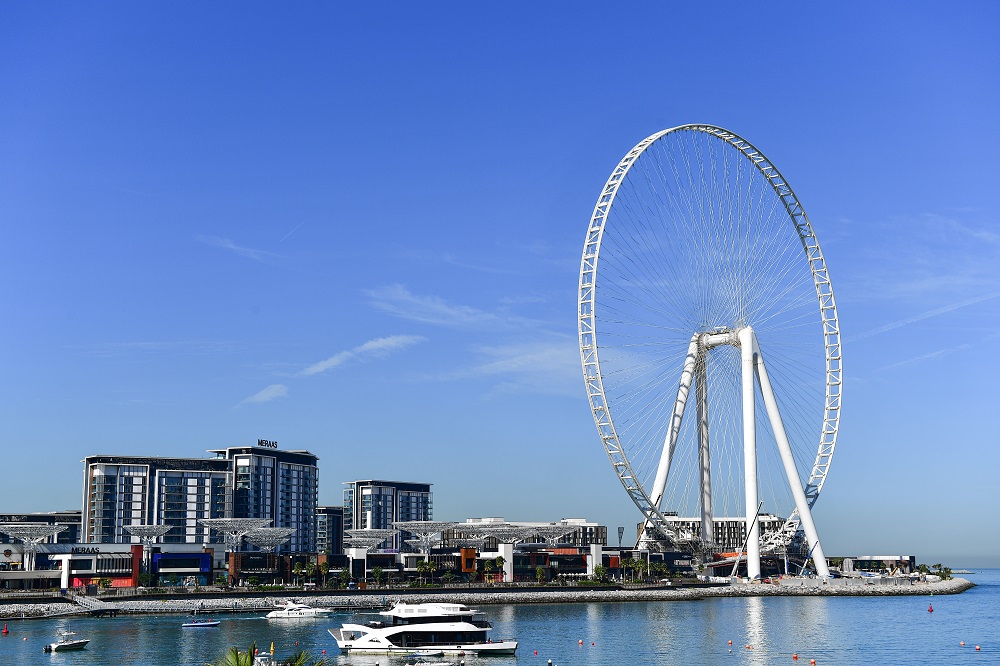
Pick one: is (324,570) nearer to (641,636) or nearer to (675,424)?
(675,424)

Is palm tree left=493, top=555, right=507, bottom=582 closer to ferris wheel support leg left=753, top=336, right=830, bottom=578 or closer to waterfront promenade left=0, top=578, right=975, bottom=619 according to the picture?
waterfront promenade left=0, top=578, right=975, bottom=619

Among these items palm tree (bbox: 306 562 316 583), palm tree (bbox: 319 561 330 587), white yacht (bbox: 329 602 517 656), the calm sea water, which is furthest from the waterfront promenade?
white yacht (bbox: 329 602 517 656)

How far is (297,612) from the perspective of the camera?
360 feet

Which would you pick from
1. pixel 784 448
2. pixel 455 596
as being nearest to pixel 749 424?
pixel 784 448

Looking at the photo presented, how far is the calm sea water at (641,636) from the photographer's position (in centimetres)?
7775

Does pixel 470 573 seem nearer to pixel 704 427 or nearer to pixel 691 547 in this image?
pixel 691 547

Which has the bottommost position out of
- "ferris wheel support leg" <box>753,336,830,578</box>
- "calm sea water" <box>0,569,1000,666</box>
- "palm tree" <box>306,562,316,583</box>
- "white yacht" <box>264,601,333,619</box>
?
"calm sea water" <box>0,569,1000,666</box>

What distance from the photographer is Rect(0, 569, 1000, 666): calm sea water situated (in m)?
77.8

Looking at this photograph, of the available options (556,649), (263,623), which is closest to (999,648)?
(556,649)

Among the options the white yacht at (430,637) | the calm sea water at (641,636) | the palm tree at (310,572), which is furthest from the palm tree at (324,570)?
the white yacht at (430,637)

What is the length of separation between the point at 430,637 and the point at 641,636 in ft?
62.1

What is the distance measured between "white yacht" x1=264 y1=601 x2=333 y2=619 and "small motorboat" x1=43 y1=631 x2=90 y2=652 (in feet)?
81.4

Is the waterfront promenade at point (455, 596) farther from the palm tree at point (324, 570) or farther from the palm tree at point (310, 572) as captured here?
the palm tree at point (324, 570)

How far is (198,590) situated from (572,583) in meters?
48.2
